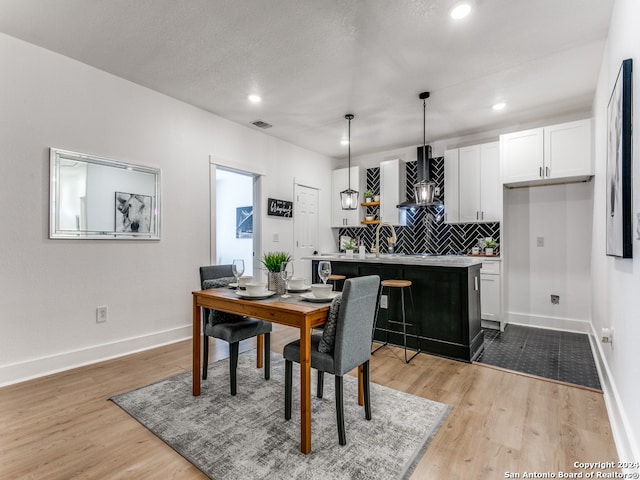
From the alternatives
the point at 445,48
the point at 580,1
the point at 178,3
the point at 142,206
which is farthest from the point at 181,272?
the point at 580,1

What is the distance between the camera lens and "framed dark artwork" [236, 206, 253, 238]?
20.7ft

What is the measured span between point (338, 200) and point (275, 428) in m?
4.68

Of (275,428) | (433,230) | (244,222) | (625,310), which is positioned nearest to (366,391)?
(275,428)

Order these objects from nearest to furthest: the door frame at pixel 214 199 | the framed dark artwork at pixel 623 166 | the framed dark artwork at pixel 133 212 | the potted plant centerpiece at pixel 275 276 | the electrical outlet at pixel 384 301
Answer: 1. the framed dark artwork at pixel 623 166
2. the potted plant centerpiece at pixel 275 276
3. the framed dark artwork at pixel 133 212
4. the electrical outlet at pixel 384 301
5. the door frame at pixel 214 199

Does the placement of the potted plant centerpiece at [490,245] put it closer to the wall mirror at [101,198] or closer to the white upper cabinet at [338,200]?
the white upper cabinet at [338,200]

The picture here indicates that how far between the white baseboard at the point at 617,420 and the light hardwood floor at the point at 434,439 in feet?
0.20

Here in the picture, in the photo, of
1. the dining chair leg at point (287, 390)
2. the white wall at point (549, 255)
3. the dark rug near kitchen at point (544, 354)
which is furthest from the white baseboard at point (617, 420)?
the white wall at point (549, 255)

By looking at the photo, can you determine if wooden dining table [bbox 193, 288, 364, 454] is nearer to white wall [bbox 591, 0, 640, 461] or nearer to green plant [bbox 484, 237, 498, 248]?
white wall [bbox 591, 0, 640, 461]

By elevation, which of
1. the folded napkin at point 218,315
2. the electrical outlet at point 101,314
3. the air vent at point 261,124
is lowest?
the electrical outlet at point 101,314

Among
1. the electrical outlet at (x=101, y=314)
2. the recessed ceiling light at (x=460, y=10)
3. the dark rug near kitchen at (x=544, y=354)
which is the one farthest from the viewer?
the electrical outlet at (x=101, y=314)

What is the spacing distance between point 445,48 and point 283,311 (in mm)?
2546

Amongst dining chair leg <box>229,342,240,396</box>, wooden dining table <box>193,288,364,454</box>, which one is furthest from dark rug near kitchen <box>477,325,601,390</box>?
dining chair leg <box>229,342,240,396</box>

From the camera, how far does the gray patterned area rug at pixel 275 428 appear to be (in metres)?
1.67

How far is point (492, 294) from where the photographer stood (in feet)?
14.2
